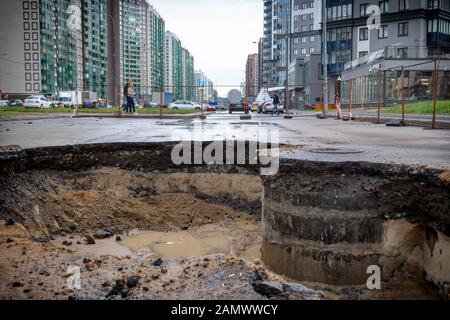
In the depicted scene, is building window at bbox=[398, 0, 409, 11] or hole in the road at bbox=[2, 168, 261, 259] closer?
hole in the road at bbox=[2, 168, 261, 259]

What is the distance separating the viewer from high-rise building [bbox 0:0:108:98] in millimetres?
85819

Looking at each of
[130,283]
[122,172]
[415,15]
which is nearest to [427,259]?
[130,283]

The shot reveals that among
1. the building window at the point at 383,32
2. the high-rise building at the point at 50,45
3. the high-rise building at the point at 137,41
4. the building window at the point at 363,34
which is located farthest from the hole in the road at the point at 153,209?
the high-rise building at the point at 137,41

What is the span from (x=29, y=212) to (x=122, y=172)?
1.88 meters

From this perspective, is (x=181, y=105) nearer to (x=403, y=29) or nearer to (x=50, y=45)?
(x=403, y=29)

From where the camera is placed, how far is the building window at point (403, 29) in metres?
49.9

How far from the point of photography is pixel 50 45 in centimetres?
9956

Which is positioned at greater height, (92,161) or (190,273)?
(92,161)

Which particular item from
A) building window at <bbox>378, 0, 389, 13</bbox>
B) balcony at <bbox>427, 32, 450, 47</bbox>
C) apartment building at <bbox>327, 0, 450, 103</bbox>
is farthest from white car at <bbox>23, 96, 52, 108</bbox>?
balcony at <bbox>427, 32, 450, 47</bbox>

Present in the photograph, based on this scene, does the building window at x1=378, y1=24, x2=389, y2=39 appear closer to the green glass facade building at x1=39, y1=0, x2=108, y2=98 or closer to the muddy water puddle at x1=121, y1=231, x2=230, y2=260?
the muddy water puddle at x1=121, y1=231, x2=230, y2=260

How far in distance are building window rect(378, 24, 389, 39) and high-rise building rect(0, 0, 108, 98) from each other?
45845 millimetres

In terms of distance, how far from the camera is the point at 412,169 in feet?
15.8

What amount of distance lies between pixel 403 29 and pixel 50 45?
78.9m

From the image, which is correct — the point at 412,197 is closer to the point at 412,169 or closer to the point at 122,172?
the point at 412,169
